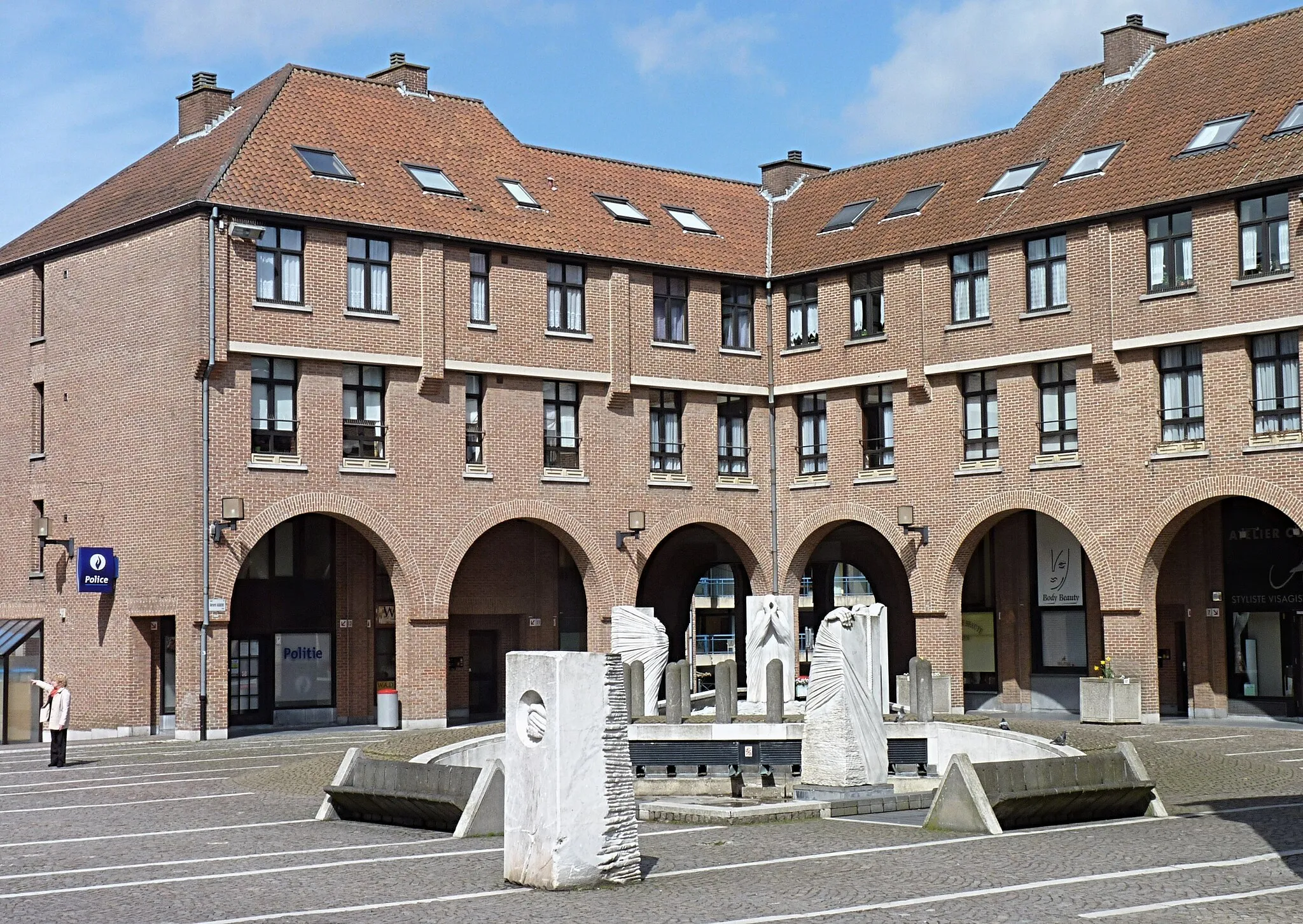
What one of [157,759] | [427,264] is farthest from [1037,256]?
[157,759]

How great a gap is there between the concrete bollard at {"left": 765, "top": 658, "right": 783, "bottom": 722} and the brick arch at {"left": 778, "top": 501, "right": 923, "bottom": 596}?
39.5ft

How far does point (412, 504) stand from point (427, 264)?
15.7 feet

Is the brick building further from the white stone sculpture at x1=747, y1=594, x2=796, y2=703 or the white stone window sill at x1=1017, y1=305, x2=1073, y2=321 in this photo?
the white stone sculpture at x1=747, y1=594, x2=796, y2=703

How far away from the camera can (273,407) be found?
114 feet

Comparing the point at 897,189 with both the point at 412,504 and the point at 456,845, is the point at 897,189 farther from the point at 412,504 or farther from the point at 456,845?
the point at 456,845

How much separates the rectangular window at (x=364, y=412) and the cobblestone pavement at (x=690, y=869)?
1399 cm

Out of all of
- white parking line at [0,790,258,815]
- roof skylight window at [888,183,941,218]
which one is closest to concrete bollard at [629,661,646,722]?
white parking line at [0,790,258,815]

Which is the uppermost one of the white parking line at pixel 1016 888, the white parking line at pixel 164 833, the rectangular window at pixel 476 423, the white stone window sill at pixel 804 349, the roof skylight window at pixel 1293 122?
the roof skylight window at pixel 1293 122

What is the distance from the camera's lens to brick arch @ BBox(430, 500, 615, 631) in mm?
36781

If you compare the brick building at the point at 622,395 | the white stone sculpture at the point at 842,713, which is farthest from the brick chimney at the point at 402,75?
the white stone sculpture at the point at 842,713

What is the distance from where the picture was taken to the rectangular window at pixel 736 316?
41.4 meters

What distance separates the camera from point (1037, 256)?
36438 mm

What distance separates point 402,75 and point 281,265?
7.33 meters

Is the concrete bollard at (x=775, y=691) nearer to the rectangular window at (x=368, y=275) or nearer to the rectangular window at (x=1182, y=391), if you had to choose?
the rectangular window at (x=1182, y=391)
